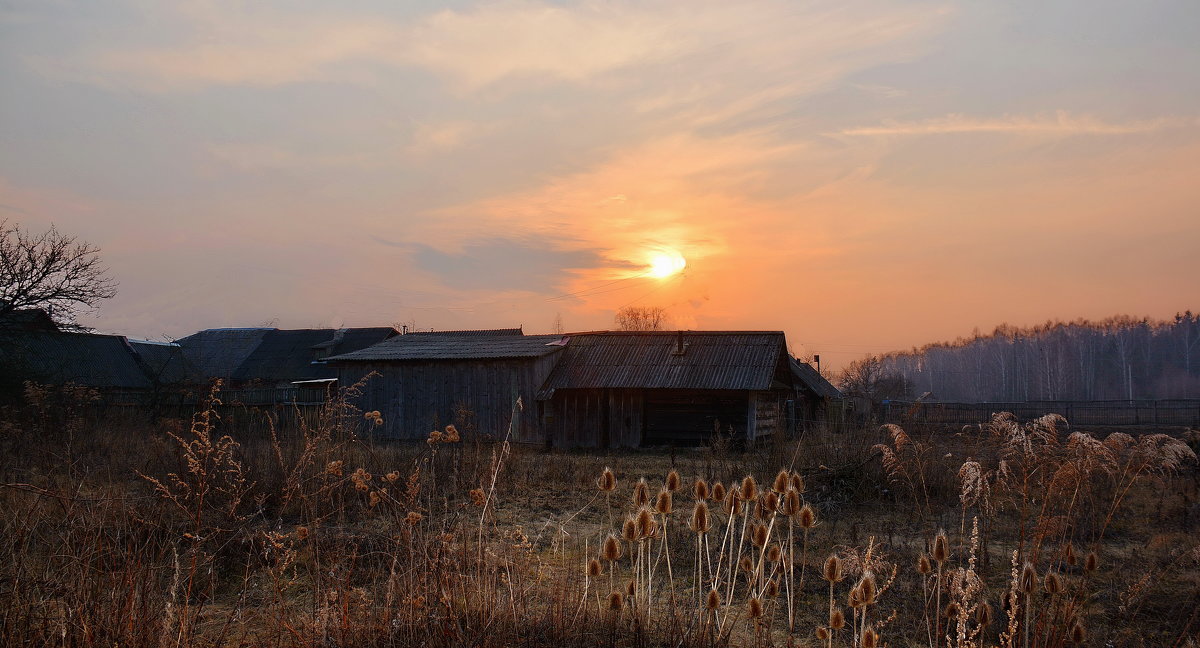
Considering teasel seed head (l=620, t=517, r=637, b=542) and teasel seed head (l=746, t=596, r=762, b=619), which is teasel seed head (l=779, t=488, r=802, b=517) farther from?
teasel seed head (l=620, t=517, r=637, b=542)

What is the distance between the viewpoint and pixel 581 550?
7266mm

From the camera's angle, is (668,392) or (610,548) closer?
(610,548)

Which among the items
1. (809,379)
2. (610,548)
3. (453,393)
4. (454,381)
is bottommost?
(610,548)

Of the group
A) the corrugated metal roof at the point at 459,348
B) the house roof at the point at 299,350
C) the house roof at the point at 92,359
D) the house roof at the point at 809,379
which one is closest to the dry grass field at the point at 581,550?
the corrugated metal roof at the point at 459,348

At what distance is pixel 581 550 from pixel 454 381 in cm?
1555

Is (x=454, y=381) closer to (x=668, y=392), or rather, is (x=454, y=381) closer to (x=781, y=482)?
(x=668, y=392)

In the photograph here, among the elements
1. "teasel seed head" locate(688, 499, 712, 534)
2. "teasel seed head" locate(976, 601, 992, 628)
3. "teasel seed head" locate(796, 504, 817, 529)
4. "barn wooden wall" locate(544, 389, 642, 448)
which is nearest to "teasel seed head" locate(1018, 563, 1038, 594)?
"teasel seed head" locate(976, 601, 992, 628)

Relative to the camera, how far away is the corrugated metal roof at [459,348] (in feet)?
72.7

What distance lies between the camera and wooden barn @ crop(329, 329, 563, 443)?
71.5 ft

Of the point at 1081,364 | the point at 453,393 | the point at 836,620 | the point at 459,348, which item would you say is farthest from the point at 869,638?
the point at 1081,364

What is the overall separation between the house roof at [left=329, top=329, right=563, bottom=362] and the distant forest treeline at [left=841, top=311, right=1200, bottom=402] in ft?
135

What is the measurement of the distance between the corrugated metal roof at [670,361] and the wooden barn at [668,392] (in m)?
0.03

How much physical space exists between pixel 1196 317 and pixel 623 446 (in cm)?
8497

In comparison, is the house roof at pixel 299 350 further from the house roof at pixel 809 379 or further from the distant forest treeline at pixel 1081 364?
the distant forest treeline at pixel 1081 364
